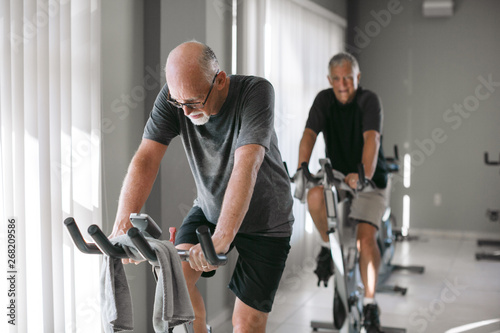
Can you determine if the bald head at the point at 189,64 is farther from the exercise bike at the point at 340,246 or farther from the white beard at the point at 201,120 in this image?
the exercise bike at the point at 340,246

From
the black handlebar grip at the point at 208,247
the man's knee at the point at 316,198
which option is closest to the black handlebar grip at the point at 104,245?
the black handlebar grip at the point at 208,247

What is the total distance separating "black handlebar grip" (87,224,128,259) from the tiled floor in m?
2.29

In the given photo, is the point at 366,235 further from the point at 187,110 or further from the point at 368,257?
the point at 187,110

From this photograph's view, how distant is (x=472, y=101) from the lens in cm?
679

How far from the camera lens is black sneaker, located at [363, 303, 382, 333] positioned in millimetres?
3375

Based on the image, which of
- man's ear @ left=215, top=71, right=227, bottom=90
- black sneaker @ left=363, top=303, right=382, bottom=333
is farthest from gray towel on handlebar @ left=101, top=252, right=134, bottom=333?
black sneaker @ left=363, top=303, right=382, bottom=333

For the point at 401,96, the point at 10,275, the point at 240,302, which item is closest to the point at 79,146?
the point at 10,275

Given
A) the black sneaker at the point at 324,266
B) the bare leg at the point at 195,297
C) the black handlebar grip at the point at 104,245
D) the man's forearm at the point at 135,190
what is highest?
the man's forearm at the point at 135,190

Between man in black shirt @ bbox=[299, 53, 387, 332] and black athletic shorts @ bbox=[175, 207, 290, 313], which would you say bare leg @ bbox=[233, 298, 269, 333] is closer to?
black athletic shorts @ bbox=[175, 207, 290, 313]

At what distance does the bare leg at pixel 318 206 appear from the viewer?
3287 millimetres

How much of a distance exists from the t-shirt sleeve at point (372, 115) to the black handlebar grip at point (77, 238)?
6.84 feet

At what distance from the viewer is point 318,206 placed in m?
3.30

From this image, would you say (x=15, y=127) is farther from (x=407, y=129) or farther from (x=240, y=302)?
(x=407, y=129)

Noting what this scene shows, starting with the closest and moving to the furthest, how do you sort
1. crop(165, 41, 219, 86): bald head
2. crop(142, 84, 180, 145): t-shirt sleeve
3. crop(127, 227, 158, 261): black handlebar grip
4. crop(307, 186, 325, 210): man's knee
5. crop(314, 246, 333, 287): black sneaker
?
crop(127, 227, 158, 261): black handlebar grip < crop(165, 41, 219, 86): bald head < crop(142, 84, 180, 145): t-shirt sleeve < crop(307, 186, 325, 210): man's knee < crop(314, 246, 333, 287): black sneaker
